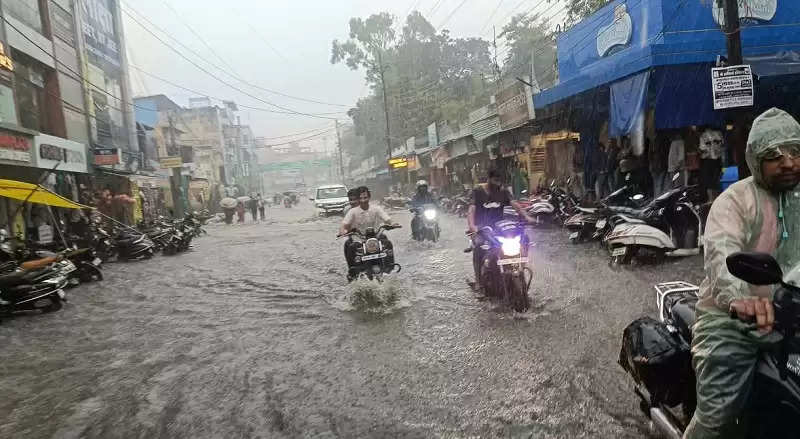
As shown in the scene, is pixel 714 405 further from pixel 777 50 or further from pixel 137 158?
pixel 137 158

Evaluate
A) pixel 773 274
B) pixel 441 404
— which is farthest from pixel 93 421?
pixel 773 274

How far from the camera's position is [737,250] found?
196 centimetres

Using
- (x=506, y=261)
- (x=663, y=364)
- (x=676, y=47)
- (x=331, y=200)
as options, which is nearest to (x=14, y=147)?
(x=506, y=261)

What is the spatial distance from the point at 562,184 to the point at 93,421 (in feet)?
44.8

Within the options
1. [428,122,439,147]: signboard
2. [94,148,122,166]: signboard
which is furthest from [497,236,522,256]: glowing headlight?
[428,122,439,147]: signboard

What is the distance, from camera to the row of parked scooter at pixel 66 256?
7836 millimetres

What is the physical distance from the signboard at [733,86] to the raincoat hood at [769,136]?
19.5 ft

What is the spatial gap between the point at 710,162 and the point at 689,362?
29.6ft

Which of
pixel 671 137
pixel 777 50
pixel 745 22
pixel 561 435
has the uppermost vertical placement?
pixel 745 22

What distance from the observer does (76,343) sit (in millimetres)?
6152

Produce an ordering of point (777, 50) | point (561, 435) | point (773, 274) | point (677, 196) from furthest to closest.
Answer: point (777, 50) → point (677, 196) → point (561, 435) → point (773, 274)

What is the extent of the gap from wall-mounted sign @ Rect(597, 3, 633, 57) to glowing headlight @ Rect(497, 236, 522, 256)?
906cm

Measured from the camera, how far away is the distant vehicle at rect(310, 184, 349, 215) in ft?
91.3

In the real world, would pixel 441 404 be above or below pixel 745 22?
below
